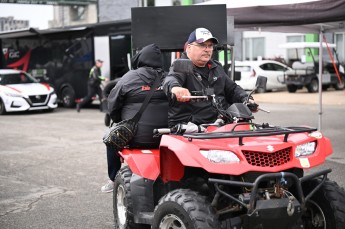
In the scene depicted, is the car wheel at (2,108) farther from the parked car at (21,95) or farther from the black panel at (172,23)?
the black panel at (172,23)

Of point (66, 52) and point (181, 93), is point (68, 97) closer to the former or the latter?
point (66, 52)

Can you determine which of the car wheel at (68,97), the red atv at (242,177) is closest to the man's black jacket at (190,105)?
the red atv at (242,177)

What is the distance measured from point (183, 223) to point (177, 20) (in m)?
4.26

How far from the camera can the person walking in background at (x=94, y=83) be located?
66.4ft

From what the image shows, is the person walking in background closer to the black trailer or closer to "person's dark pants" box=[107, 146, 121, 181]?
the black trailer

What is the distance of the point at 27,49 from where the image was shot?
81.3 feet

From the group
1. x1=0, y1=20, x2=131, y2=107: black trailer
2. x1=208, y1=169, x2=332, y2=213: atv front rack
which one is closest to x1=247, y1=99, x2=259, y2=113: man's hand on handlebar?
x1=208, y1=169, x2=332, y2=213: atv front rack

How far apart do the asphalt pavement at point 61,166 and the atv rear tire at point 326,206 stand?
2.39m

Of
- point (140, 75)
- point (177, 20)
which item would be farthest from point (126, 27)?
point (140, 75)

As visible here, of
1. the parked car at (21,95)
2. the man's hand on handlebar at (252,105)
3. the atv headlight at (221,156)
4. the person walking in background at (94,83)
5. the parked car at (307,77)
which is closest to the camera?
the atv headlight at (221,156)

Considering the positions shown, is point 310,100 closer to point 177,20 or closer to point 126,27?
point 126,27

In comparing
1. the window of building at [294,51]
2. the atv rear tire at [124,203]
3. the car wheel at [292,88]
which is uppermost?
the window of building at [294,51]

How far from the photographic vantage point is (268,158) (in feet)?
14.7

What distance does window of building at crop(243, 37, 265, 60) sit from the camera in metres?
35.5
